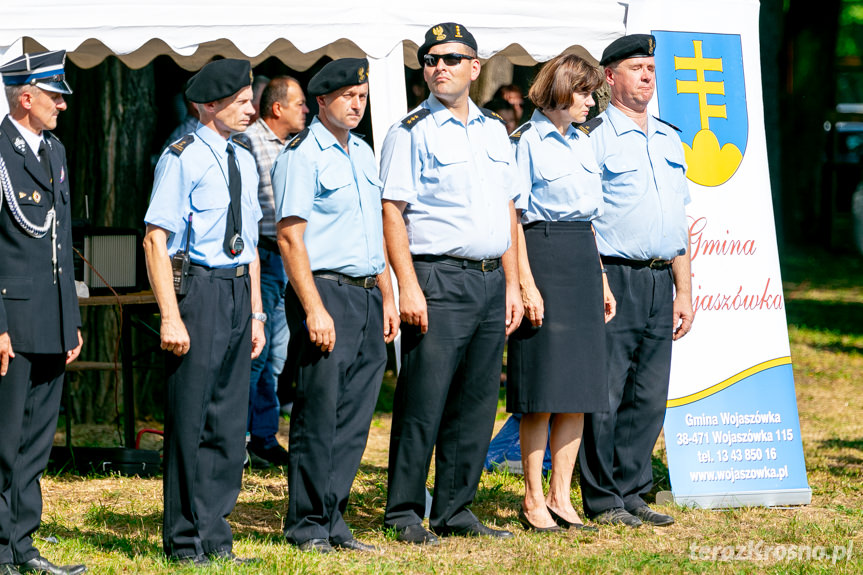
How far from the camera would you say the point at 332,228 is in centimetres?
471

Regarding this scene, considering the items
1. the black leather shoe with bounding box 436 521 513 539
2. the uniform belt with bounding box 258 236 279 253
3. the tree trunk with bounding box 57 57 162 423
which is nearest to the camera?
the black leather shoe with bounding box 436 521 513 539

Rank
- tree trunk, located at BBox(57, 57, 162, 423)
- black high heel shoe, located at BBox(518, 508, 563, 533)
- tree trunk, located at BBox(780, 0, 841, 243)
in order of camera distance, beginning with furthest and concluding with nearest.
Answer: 1. tree trunk, located at BBox(780, 0, 841, 243)
2. tree trunk, located at BBox(57, 57, 162, 423)
3. black high heel shoe, located at BBox(518, 508, 563, 533)

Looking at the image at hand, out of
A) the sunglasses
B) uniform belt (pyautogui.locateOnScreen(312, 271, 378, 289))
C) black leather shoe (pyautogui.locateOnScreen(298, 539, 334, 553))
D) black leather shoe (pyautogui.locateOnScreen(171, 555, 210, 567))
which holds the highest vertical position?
the sunglasses

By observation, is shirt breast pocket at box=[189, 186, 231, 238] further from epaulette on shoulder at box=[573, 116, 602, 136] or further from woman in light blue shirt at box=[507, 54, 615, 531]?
epaulette on shoulder at box=[573, 116, 602, 136]

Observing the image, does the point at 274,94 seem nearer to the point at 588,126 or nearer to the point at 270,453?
the point at 270,453

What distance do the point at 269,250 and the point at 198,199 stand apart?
2535 millimetres

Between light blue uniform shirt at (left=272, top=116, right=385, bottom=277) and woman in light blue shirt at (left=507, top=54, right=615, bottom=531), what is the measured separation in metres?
0.76

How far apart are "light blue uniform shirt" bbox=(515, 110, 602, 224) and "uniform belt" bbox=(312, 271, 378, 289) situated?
77cm

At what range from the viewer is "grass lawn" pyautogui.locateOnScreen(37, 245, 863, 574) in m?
4.73

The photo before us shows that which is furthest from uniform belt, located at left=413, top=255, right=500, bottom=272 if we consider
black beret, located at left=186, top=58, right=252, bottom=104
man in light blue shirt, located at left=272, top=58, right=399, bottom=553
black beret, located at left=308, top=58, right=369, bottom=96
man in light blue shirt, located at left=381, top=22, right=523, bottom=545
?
black beret, located at left=186, top=58, right=252, bottom=104

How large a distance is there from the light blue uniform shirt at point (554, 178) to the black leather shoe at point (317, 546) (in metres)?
1.59

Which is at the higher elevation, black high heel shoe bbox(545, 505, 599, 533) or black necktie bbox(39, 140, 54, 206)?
black necktie bbox(39, 140, 54, 206)

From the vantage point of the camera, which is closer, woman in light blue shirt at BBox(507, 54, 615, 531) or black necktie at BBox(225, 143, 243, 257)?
black necktie at BBox(225, 143, 243, 257)

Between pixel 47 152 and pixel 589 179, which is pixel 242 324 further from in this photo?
pixel 589 179
